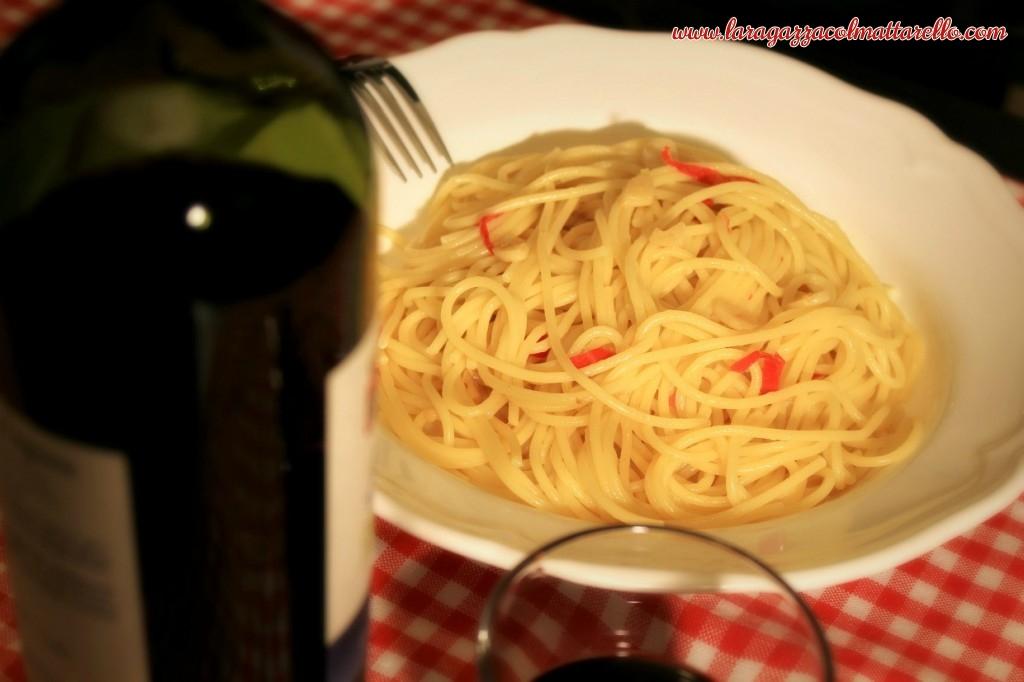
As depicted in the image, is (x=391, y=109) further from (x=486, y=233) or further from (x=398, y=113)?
(x=486, y=233)

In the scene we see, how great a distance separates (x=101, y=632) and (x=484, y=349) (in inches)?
23.6

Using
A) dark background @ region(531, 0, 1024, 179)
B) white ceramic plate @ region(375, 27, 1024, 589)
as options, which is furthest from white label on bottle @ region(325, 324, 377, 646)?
dark background @ region(531, 0, 1024, 179)

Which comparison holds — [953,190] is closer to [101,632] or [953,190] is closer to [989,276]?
[989,276]

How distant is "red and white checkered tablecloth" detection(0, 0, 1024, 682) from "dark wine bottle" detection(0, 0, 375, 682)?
1.10 ft

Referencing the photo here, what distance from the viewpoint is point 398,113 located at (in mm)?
1188

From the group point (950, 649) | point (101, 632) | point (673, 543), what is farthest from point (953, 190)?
point (101, 632)

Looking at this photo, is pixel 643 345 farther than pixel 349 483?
Yes

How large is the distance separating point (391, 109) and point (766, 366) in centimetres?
45

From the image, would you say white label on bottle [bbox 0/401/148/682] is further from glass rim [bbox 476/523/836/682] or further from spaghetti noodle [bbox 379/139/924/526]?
spaghetti noodle [bbox 379/139/924/526]

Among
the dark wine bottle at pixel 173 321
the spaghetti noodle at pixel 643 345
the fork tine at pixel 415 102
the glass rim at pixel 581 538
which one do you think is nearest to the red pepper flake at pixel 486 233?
the spaghetti noodle at pixel 643 345

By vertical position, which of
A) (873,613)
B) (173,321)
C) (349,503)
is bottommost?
(873,613)

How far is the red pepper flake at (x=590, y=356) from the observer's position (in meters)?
1.06

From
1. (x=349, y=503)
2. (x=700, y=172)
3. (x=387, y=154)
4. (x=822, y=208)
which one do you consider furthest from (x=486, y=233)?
(x=349, y=503)

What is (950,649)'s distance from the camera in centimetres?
89
